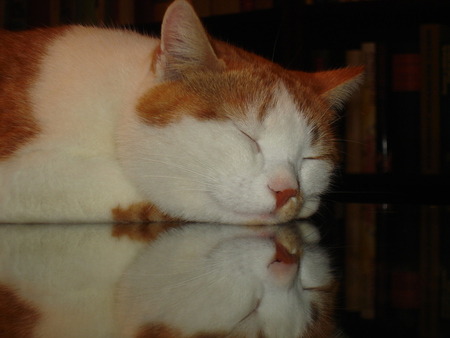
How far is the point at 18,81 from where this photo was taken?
117 cm

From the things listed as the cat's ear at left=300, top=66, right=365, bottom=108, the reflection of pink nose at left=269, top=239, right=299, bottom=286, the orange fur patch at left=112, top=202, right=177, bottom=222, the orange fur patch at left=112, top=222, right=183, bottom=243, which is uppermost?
the cat's ear at left=300, top=66, right=365, bottom=108

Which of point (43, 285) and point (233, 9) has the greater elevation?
point (233, 9)

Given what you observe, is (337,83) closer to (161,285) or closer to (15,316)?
(161,285)

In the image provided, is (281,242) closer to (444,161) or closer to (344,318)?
(344,318)

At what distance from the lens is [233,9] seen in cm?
238

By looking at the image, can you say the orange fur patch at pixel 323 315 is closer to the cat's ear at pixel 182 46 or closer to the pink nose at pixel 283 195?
the pink nose at pixel 283 195

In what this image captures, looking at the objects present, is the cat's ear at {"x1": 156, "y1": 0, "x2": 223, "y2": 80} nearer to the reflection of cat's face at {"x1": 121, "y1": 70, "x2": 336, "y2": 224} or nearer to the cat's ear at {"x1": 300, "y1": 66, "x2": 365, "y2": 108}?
the reflection of cat's face at {"x1": 121, "y1": 70, "x2": 336, "y2": 224}

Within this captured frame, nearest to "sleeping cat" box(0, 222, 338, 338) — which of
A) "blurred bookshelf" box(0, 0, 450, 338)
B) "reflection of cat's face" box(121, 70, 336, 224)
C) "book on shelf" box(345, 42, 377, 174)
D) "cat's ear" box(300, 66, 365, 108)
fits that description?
A: "reflection of cat's face" box(121, 70, 336, 224)

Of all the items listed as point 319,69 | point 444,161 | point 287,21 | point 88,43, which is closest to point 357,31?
point 319,69

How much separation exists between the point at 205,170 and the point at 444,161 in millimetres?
1758

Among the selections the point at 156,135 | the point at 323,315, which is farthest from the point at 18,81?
the point at 323,315

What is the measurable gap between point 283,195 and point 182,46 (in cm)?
41

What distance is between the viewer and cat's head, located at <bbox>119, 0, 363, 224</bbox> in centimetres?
102

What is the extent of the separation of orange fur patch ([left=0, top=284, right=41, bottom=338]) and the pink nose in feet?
1.92
